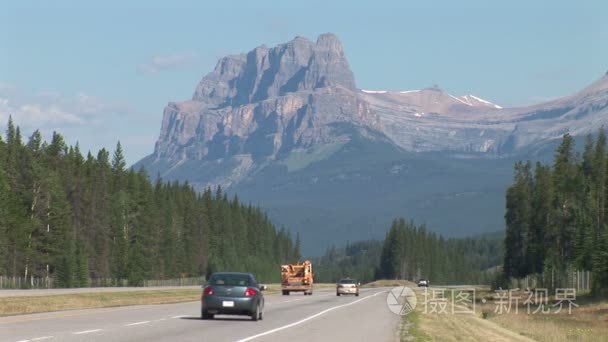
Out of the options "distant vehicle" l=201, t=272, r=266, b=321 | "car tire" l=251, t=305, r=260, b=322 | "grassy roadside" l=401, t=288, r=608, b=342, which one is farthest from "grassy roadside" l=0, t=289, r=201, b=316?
"grassy roadside" l=401, t=288, r=608, b=342

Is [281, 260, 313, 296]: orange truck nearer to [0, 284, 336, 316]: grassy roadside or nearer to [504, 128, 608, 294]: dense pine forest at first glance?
[504, 128, 608, 294]: dense pine forest

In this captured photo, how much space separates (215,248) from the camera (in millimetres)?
178875

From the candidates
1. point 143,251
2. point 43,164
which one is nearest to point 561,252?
point 143,251

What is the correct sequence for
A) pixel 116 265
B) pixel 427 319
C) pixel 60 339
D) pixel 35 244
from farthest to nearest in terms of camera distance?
pixel 116 265
pixel 35 244
pixel 427 319
pixel 60 339

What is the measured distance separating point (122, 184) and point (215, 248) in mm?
36706

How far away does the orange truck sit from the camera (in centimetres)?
9425

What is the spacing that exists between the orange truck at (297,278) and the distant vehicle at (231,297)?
2124 inches

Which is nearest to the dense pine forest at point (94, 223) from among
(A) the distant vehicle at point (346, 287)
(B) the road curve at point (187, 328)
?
(A) the distant vehicle at point (346, 287)

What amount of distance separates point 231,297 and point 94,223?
92.4m

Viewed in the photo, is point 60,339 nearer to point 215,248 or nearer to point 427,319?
point 427,319

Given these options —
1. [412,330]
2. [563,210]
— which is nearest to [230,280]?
[412,330]

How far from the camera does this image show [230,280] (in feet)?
131

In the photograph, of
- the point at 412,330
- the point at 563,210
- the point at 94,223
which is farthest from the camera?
the point at 94,223

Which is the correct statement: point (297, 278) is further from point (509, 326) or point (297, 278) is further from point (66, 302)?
point (509, 326)
